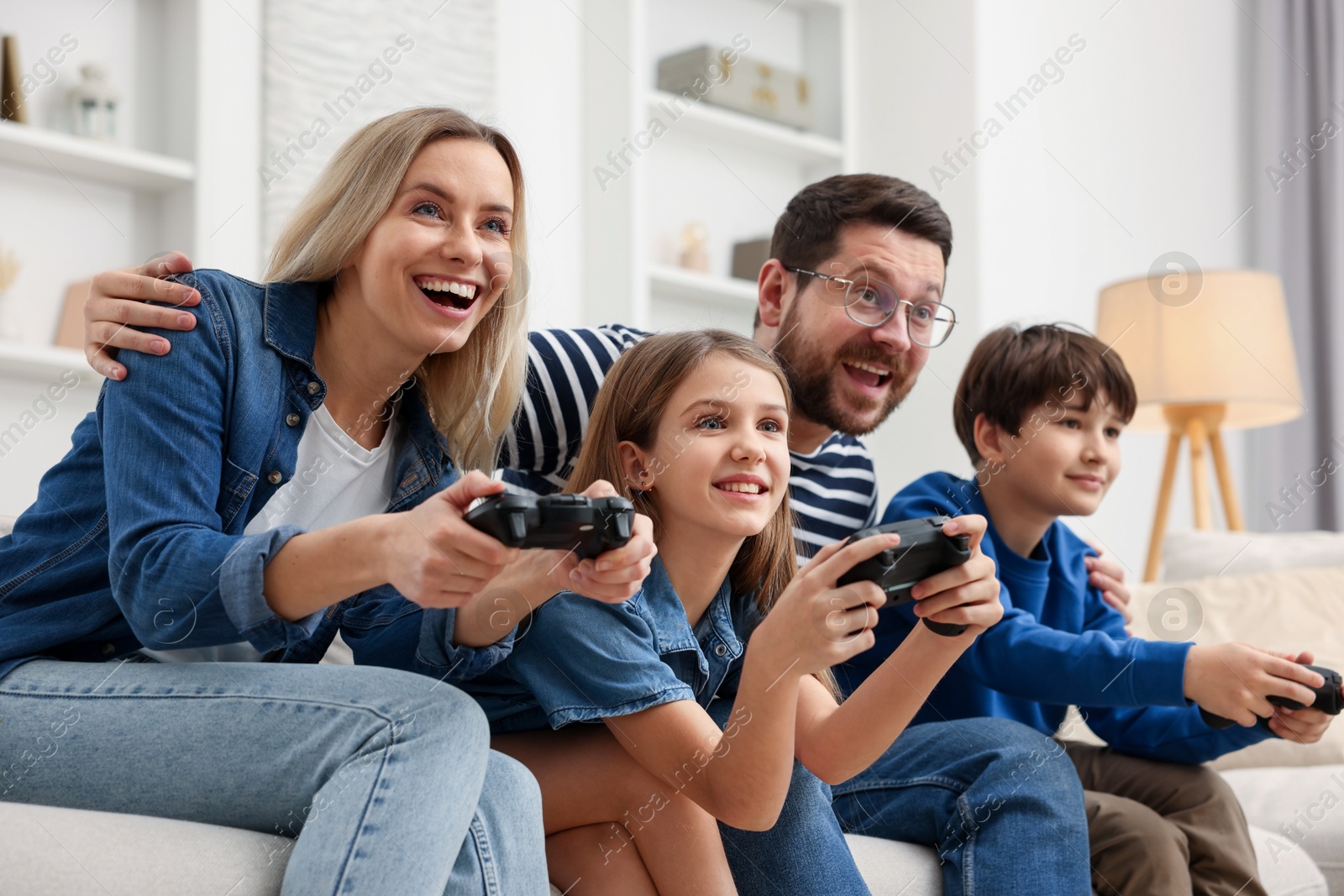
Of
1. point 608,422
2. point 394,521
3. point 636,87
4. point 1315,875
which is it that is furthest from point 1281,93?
point 394,521

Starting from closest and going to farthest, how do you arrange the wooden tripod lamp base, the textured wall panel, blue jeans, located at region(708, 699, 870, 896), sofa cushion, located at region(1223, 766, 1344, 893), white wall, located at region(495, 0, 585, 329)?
blue jeans, located at region(708, 699, 870, 896) < sofa cushion, located at region(1223, 766, 1344, 893) < the textured wall panel < white wall, located at region(495, 0, 585, 329) < the wooden tripod lamp base

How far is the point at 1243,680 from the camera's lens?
4.31 ft

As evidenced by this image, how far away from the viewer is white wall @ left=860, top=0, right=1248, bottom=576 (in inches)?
141

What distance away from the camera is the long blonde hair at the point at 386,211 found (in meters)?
1.23

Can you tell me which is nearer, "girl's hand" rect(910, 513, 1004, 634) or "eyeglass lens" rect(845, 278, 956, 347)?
"girl's hand" rect(910, 513, 1004, 634)

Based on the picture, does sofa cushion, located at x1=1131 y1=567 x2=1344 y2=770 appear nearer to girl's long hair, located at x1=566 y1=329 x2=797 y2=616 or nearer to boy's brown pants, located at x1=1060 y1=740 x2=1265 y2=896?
boy's brown pants, located at x1=1060 y1=740 x2=1265 y2=896

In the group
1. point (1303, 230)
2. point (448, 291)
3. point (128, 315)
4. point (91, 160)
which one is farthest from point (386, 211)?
point (1303, 230)

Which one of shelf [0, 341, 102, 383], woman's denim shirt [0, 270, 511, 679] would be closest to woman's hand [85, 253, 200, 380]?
woman's denim shirt [0, 270, 511, 679]

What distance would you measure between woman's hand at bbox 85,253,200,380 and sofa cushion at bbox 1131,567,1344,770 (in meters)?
1.60

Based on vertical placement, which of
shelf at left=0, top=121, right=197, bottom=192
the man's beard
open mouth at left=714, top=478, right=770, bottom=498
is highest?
shelf at left=0, top=121, right=197, bottom=192

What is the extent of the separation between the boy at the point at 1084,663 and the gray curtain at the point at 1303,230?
2579 mm

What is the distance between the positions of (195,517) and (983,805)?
→ 85 cm

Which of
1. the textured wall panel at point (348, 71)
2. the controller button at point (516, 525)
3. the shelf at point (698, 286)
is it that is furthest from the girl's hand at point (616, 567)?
the shelf at point (698, 286)

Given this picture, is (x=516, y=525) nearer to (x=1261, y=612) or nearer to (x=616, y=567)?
(x=616, y=567)
